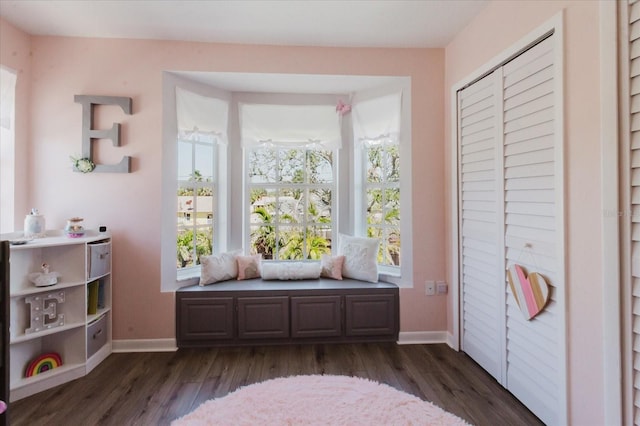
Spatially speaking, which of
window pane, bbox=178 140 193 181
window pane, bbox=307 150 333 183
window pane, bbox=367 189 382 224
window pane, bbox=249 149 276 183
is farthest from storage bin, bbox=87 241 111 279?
window pane, bbox=367 189 382 224

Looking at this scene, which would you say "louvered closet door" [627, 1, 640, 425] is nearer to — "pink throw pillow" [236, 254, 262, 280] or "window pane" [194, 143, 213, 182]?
"pink throw pillow" [236, 254, 262, 280]

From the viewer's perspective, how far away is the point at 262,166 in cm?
325

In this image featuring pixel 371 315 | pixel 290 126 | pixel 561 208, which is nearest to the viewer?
pixel 561 208

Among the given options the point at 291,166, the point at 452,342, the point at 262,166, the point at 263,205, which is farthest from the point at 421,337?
the point at 262,166

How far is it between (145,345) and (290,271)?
4.59 ft

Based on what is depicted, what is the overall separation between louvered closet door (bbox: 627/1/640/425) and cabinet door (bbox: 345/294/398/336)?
5.24ft

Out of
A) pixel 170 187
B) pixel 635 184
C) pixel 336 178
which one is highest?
pixel 336 178

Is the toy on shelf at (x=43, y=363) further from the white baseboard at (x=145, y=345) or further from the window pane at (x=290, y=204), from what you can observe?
the window pane at (x=290, y=204)

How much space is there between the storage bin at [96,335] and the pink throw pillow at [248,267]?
1.14 meters

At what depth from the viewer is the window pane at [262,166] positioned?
3.23m

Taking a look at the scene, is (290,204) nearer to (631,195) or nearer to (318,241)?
(318,241)

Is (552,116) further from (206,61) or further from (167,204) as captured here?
(167,204)

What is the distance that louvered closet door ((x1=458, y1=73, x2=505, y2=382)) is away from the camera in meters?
2.07

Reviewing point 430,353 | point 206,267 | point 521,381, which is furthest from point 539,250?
point 206,267
